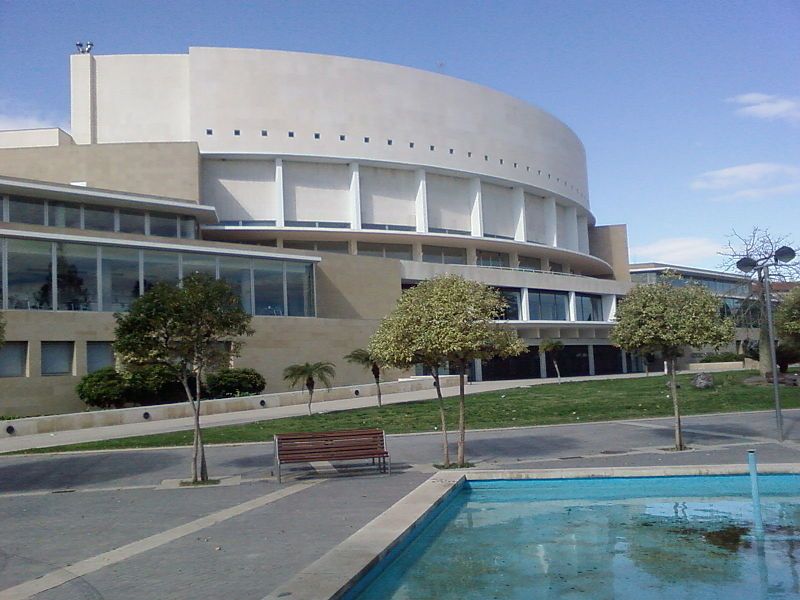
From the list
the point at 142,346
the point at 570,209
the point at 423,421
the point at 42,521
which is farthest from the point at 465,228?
the point at 42,521

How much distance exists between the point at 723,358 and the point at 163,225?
4696 cm

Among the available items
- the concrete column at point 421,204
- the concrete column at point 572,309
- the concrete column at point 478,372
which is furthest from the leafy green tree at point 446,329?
the concrete column at point 572,309

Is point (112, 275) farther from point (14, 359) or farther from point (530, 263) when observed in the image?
point (530, 263)

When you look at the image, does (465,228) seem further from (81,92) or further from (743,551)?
(743,551)

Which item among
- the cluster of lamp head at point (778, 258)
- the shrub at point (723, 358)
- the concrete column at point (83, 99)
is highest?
the concrete column at point (83, 99)

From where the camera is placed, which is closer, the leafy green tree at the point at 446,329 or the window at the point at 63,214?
the leafy green tree at the point at 446,329

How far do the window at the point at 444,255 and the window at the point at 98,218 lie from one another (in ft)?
80.2

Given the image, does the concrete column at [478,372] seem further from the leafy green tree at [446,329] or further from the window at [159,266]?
the leafy green tree at [446,329]

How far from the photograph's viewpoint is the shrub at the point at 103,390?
99.2 ft

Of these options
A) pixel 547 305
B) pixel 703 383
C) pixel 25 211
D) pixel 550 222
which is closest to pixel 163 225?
pixel 25 211

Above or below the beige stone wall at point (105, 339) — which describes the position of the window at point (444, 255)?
above

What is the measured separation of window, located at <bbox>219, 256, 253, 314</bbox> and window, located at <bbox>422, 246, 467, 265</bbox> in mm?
21823

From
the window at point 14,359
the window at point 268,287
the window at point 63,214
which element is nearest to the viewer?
the window at point 14,359

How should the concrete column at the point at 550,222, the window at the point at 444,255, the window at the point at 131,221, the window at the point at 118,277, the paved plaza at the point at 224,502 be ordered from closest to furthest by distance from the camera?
the paved plaza at the point at 224,502 → the window at the point at 118,277 → the window at the point at 131,221 → the window at the point at 444,255 → the concrete column at the point at 550,222
